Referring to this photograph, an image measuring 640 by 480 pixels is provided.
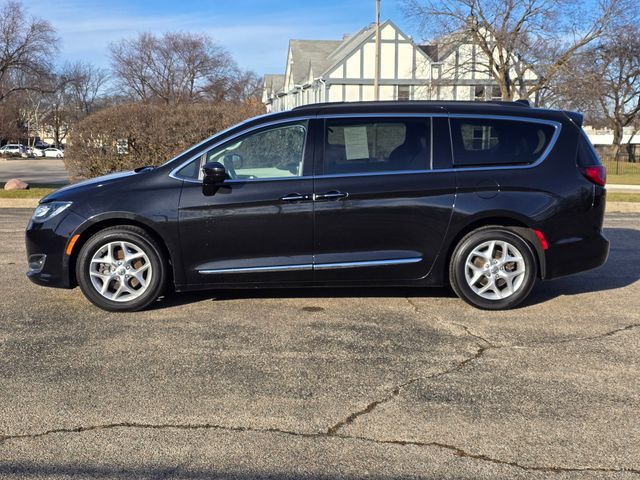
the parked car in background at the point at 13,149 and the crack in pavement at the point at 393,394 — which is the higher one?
the parked car in background at the point at 13,149

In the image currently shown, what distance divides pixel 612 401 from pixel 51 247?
4612 millimetres

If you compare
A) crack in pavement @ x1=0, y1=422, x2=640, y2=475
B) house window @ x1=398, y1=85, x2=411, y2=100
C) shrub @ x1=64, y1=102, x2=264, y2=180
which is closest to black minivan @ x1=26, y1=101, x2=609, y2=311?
crack in pavement @ x1=0, y1=422, x2=640, y2=475

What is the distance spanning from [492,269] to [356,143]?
1.68m

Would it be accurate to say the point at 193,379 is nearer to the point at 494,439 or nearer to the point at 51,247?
the point at 494,439

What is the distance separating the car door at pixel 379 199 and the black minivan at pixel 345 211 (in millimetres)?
10

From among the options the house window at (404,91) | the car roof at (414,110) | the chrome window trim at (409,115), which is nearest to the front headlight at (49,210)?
the chrome window trim at (409,115)

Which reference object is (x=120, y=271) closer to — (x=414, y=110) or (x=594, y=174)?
(x=414, y=110)

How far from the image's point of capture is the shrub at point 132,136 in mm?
16500

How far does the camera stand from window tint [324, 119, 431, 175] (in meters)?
5.89

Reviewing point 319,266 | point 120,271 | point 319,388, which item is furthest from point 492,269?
point 120,271

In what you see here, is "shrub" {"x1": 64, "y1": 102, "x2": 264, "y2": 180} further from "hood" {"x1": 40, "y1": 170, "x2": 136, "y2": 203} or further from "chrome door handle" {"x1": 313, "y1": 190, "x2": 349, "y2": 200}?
"chrome door handle" {"x1": 313, "y1": 190, "x2": 349, "y2": 200}

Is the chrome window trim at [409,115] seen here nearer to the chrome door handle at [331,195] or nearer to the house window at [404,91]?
the chrome door handle at [331,195]

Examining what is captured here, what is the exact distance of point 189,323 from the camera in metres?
5.52

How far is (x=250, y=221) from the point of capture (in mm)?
5738
